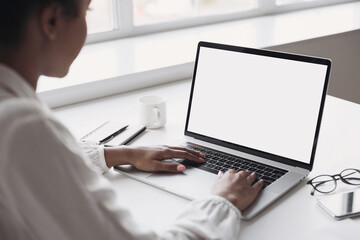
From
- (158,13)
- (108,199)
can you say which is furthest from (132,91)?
(108,199)

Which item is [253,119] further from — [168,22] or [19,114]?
[168,22]

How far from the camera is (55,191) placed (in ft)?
2.26

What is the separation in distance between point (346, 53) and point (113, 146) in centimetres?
163

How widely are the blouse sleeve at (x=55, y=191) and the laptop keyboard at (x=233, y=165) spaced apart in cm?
45

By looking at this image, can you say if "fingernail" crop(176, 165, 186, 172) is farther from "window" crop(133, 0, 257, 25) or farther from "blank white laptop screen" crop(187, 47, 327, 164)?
"window" crop(133, 0, 257, 25)

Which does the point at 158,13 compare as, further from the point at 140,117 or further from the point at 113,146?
the point at 113,146

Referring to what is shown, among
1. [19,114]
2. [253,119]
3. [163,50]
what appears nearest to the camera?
[19,114]

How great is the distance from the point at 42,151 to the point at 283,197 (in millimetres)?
631

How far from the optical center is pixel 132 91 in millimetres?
1874

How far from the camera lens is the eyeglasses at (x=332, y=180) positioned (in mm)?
1166

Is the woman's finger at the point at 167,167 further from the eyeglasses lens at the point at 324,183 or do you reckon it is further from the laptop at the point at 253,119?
the eyeglasses lens at the point at 324,183

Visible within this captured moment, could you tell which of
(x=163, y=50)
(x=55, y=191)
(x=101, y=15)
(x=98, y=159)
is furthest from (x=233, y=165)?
(x=101, y=15)

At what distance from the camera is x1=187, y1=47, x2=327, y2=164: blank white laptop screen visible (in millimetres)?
1213

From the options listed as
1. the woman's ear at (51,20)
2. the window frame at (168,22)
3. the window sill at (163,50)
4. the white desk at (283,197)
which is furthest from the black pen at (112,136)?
the window frame at (168,22)
